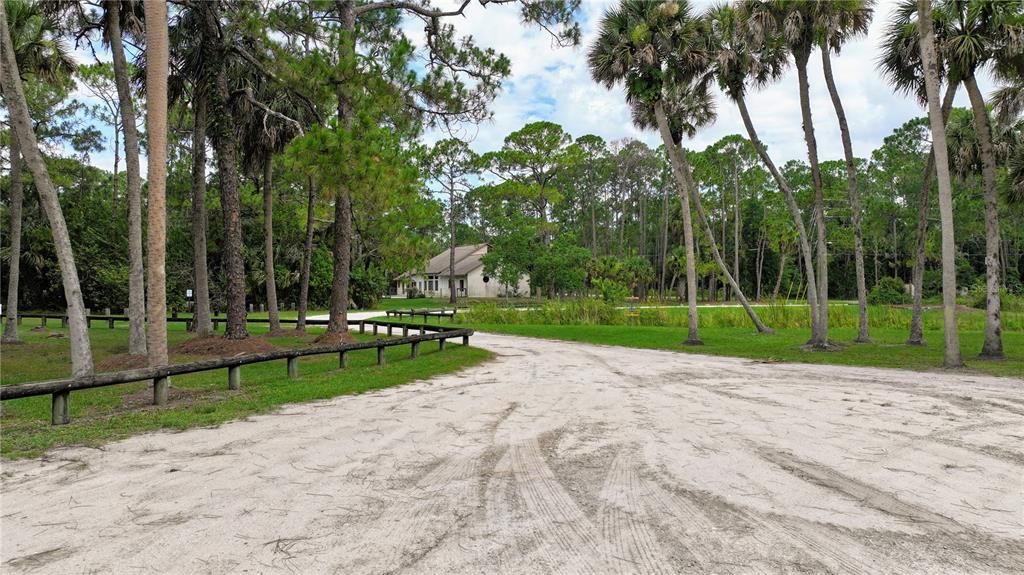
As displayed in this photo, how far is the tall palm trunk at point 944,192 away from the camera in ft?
34.5

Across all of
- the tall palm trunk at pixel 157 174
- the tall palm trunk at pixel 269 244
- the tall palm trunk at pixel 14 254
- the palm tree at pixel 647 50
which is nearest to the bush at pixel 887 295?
the palm tree at pixel 647 50

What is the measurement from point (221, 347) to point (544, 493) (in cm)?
1059

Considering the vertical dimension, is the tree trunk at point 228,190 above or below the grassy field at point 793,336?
above

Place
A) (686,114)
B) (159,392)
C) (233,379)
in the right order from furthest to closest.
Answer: (686,114) → (233,379) → (159,392)

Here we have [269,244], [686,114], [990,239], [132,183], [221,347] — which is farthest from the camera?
[686,114]

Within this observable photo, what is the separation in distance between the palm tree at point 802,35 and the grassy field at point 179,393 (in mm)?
8989

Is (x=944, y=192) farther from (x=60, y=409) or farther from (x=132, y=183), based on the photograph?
(x=132, y=183)

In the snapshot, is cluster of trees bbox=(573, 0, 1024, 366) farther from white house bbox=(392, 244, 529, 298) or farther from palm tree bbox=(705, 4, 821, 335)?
white house bbox=(392, 244, 529, 298)

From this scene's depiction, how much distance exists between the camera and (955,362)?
1044cm

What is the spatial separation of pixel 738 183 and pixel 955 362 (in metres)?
41.8

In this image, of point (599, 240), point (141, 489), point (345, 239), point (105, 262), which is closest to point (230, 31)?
point (345, 239)

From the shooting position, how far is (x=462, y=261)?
191ft

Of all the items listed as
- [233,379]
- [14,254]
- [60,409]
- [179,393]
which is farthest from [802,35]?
[14,254]

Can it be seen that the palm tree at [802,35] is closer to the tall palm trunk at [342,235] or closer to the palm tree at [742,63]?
the palm tree at [742,63]
